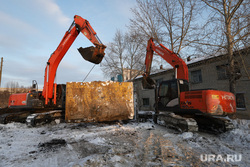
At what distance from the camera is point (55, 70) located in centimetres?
725

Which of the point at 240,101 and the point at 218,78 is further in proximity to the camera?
the point at 218,78

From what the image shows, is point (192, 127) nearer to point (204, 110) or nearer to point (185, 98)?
point (204, 110)

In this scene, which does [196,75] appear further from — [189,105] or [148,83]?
[189,105]

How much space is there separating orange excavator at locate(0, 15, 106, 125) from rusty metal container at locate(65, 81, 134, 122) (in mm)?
1319

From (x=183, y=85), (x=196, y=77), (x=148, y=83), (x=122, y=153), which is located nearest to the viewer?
(x=122, y=153)

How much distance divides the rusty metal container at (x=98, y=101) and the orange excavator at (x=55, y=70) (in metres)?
1.32

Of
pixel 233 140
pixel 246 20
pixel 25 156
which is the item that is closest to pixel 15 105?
pixel 25 156

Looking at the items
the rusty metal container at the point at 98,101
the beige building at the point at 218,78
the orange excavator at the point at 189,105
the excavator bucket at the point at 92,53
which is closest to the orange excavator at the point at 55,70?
the excavator bucket at the point at 92,53

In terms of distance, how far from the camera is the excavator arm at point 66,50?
6258 mm

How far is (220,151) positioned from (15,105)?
1007 cm

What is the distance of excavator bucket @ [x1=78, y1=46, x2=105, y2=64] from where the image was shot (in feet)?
19.7

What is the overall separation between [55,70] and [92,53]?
2.66 meters

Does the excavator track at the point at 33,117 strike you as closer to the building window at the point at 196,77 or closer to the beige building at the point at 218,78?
the beige building at the point at 218,78

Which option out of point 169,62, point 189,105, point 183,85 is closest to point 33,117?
point 189,105
